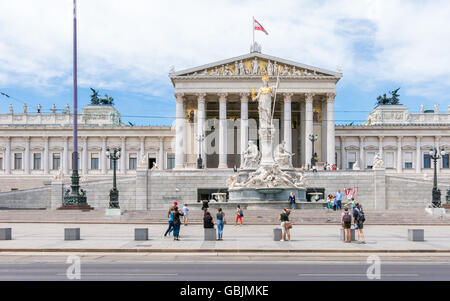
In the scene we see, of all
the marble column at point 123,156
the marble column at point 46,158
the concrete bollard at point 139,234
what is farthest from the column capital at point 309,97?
the concrete bollard at point 139,234

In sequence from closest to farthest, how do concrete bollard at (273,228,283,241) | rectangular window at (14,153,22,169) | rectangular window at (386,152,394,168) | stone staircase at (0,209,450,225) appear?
concrete bollard at (273,228,283,241), stone staircase at (0,209,450,225), rectangular window at (386,152,394,168), rectangular window at (14,153,22,169)

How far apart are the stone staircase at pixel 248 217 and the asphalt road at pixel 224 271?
2073 centimetres

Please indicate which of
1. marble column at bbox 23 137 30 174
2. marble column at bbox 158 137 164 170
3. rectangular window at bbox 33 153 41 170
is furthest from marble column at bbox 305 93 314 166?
marble column at bbox 23 137 30 174

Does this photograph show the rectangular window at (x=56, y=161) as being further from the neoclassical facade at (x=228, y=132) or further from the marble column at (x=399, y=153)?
the marble column at (x=399, y=153)

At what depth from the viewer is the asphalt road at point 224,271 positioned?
1469 cm

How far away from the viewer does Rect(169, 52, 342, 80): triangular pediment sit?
8156 centimetres

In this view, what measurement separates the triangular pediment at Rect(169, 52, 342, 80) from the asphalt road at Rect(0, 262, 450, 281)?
214 ft

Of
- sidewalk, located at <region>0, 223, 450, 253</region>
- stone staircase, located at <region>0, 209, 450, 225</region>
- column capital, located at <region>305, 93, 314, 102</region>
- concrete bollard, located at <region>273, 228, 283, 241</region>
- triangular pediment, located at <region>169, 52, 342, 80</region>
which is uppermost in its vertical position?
triangular pediment, located at <region>169, 52, 342, 80</region>

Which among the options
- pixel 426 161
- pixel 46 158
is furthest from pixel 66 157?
pixel 426 161

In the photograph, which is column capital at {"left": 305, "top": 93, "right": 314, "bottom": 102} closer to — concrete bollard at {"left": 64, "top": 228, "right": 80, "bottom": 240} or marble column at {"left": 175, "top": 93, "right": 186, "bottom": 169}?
marble column at {"left": 175, "top": 93, "right": 186, "bottom": 169}

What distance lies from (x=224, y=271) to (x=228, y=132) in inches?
2917

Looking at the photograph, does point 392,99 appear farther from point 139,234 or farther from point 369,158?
point 139,234

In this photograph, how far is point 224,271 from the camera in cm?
1609

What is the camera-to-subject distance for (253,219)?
39.4 meters
